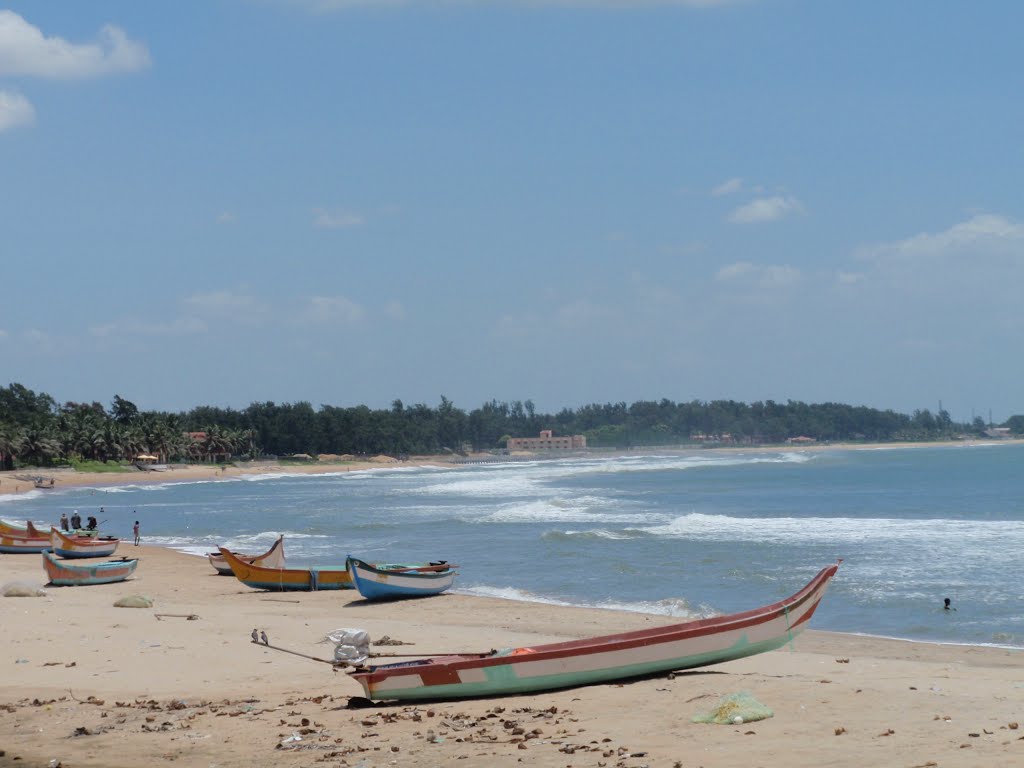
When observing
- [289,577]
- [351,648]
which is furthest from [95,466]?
[351,648]

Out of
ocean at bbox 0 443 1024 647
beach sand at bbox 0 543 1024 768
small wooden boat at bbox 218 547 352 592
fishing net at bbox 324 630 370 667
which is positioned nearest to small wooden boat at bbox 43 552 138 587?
small wooden boat at bbox 218 547 352 592

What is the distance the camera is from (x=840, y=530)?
36719mm

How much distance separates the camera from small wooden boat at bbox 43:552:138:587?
2406 cm

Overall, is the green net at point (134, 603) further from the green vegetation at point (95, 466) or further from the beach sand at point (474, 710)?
the green vegetation at point (95, 466)

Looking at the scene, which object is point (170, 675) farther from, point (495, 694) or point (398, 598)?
point (398, 598)

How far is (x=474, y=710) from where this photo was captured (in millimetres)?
10484

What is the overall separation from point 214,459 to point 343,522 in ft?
322

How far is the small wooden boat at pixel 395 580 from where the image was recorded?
22000mm

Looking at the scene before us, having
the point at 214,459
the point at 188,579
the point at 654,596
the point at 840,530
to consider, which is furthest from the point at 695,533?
the point at 214,459

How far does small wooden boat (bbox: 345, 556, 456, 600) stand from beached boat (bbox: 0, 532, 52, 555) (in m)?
14.7

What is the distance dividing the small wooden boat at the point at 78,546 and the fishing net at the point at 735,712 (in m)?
23.2

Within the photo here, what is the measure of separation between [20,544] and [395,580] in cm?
1642

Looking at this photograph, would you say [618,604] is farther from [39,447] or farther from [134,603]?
[39,447]

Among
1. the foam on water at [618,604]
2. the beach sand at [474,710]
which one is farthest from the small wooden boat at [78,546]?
the beach sand at [474,710]
